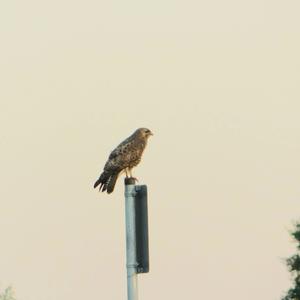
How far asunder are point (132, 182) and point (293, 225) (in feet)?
193

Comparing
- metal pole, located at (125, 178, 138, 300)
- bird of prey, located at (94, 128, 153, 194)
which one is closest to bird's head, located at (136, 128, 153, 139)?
bird of prey, located at (94, 128, 153, 194)

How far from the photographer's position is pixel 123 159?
2042cm

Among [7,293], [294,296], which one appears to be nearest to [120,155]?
[294,296]

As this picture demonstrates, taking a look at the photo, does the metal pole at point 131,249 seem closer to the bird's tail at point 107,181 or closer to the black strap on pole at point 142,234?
the black strap on pole at point 142,234

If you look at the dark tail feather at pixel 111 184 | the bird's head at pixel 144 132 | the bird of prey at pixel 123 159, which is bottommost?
the dark tail feather at pixel 111 184

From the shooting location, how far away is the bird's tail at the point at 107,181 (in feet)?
54.0

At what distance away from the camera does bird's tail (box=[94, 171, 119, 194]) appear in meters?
16.5

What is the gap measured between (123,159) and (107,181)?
12.8ft

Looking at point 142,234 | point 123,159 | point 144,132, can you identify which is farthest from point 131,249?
point 144,132

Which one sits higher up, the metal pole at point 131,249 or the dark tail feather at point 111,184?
the dark tail feather at point 111,184

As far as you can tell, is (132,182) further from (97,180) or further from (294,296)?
(294,296)

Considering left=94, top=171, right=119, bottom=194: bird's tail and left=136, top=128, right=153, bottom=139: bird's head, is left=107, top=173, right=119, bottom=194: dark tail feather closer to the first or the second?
left=94, top=171, right=119, bottom=194: bird's tail

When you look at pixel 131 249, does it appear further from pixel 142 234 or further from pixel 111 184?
pixel 111 184

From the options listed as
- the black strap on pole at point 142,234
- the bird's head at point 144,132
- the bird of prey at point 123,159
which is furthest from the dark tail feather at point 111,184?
the bird's head at point 144,132
